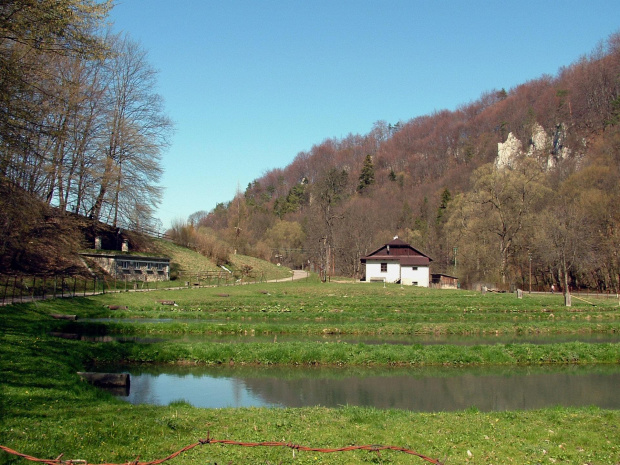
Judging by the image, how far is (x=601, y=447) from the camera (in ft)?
30.5

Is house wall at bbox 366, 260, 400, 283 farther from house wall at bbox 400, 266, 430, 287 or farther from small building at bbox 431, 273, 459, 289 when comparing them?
small building at bbox 431, 273, 459, 289

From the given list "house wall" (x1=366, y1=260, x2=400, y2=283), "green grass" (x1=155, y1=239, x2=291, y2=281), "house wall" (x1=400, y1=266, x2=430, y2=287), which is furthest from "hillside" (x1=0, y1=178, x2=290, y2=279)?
"house wall" (x1=400, y1=266, x2=430, y2=287)

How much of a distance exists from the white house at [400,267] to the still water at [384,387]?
50.4 meters

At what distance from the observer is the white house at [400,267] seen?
228 ft

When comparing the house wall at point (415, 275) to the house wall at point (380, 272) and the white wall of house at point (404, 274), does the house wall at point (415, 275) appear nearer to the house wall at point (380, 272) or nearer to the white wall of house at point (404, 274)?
the white wall of house at point (404, 274)

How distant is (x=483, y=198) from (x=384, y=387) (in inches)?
2424

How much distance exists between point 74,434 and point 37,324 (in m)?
16.1

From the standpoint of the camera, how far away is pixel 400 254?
233ft

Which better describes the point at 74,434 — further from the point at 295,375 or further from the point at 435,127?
the point at 435,127

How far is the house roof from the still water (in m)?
50.5

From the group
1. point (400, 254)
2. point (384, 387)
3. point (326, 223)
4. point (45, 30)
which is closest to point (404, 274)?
point (400, 254)

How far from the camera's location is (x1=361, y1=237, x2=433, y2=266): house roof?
6975 centimetres

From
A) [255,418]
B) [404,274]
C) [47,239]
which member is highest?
[47,239]

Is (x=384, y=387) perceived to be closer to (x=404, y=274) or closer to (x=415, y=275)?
(x=404, y=274)
